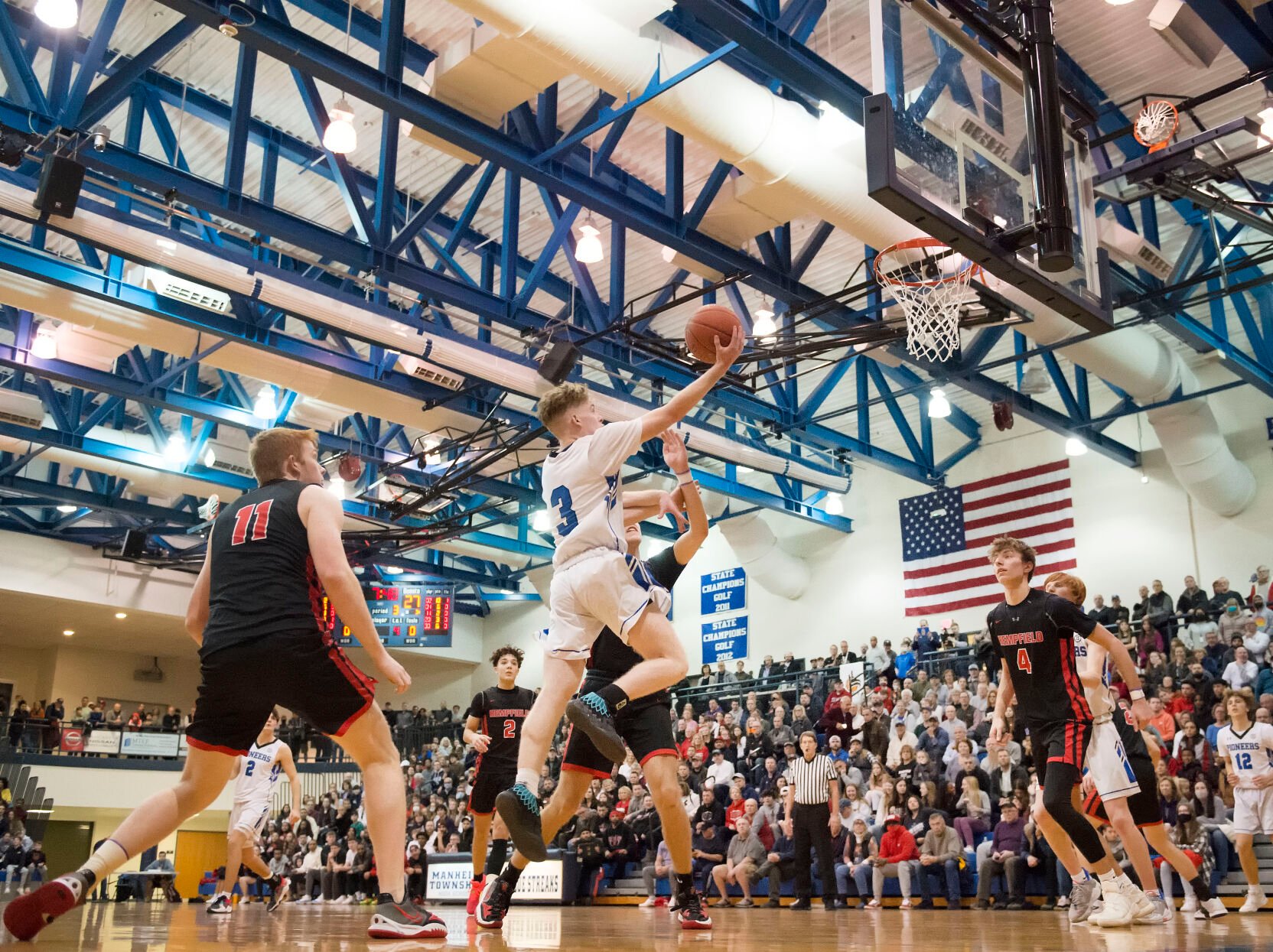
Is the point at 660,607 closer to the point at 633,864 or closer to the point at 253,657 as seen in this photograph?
the point at 253,657

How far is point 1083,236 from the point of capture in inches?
303

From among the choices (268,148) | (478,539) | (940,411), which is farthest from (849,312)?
(478,539)

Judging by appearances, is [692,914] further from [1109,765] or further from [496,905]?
[1109,765]

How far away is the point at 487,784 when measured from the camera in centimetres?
814

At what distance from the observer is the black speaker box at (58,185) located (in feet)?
32.6

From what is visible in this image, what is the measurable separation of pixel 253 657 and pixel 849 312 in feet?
37.6

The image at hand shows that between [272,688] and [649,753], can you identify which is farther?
[649,753]

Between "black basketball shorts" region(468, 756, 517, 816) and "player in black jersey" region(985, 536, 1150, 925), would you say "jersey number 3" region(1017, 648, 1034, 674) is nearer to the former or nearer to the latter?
"player in black jersey" region(985, 536, 1150, 925)

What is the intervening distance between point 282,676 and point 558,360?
10.0 metres

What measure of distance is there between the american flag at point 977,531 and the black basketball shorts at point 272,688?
1775cm

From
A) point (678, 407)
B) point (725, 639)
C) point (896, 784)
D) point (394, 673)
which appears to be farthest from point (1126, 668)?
point (725, 639)

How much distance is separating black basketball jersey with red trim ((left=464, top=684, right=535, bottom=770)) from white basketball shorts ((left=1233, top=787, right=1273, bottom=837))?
238 inches

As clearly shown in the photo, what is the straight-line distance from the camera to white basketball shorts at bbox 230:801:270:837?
10.2 metres

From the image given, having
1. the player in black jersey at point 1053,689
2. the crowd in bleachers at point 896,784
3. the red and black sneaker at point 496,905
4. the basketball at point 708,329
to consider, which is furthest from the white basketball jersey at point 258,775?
the player in black jersey at point 1053,689
